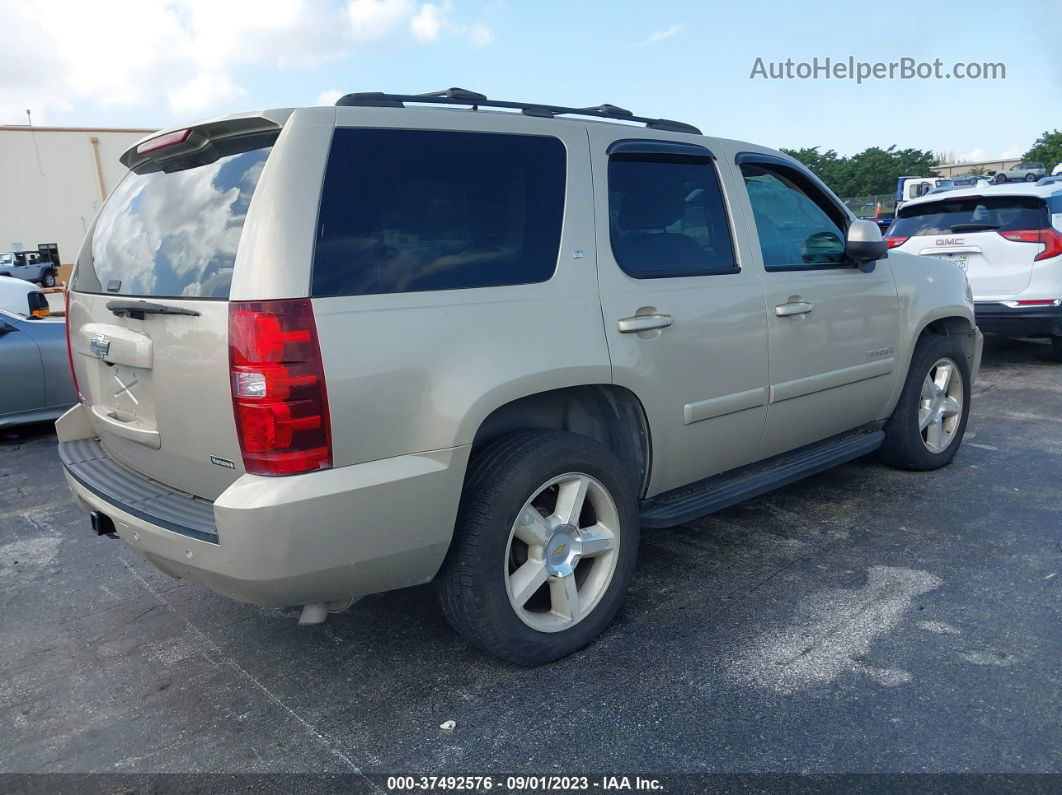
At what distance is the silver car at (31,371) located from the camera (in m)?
6.34

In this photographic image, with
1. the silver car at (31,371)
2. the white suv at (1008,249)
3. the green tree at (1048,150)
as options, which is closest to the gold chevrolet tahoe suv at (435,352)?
the silver car at (31,371)

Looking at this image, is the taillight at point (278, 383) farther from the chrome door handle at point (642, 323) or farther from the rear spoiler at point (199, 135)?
the chrome door handle at point (642, 323)

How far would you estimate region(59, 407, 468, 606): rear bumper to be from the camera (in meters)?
2.37

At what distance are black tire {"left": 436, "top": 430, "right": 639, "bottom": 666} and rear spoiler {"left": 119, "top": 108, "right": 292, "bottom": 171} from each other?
4.13 ft

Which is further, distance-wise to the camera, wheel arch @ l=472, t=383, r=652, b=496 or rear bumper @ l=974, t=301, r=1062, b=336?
rear bumper @ l=974, t=301, r=1062, b=336

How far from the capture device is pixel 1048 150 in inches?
1868

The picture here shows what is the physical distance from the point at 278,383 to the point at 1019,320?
7.57 m

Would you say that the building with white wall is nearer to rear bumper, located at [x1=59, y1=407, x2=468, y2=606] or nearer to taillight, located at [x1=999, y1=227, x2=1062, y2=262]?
taillight, located at [x1=999, y1=227, x2=1062, y2=262]

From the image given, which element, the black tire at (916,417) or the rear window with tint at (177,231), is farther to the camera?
A: the black tire at (916,417)

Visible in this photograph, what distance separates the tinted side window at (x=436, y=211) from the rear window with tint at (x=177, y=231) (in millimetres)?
274

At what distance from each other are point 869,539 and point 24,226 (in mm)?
47895

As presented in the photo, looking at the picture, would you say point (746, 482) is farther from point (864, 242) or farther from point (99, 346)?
point (99, 346)

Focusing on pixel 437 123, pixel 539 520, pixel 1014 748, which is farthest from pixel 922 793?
pixel 437 123

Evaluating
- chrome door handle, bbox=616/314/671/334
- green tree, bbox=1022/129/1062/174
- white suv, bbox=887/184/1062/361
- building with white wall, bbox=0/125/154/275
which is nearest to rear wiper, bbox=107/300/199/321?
chrome door handle, bbox=616/314/671/334
